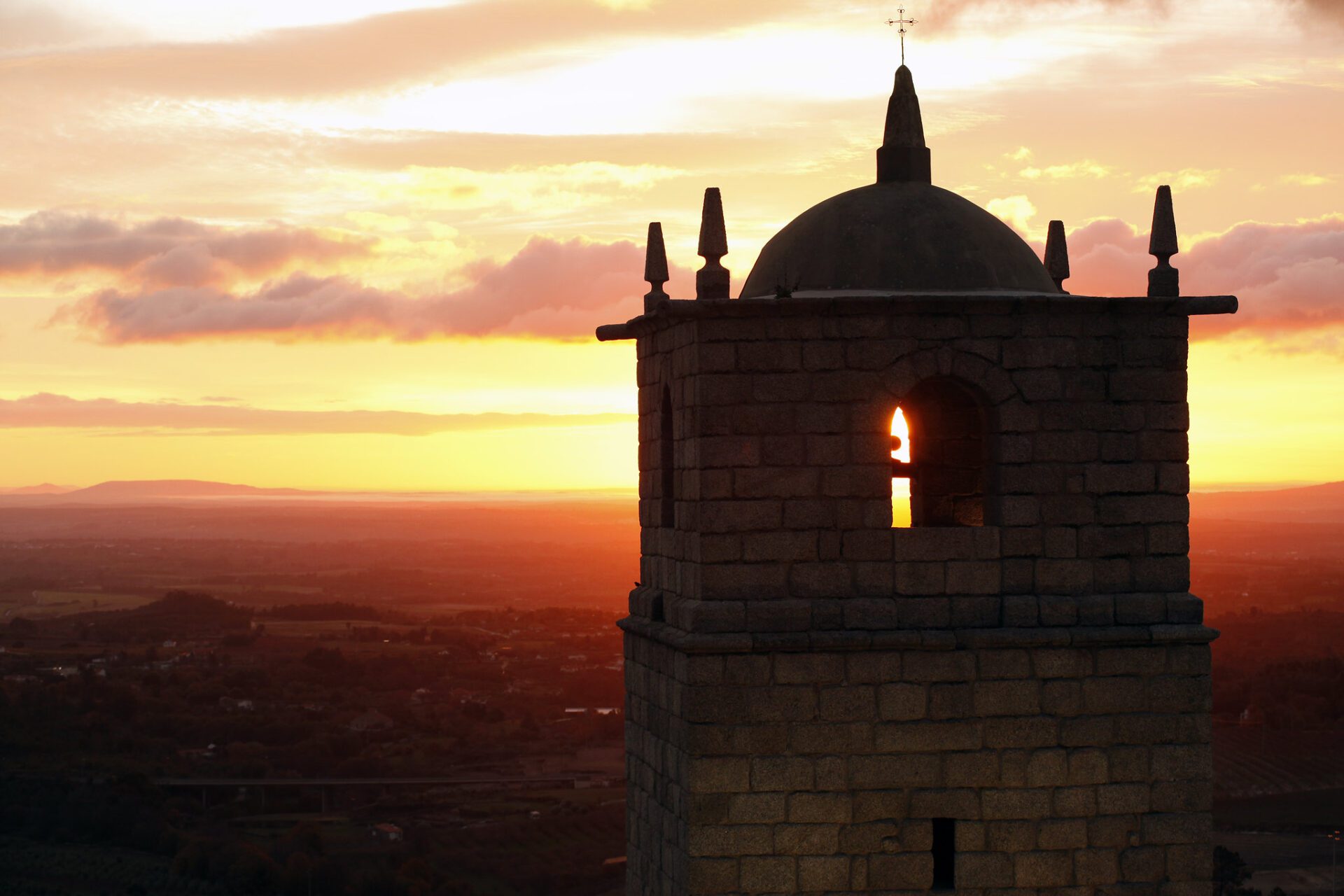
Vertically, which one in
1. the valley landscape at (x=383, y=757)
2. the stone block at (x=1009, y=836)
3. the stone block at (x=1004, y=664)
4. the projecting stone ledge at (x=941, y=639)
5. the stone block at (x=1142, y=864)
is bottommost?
the valley landscape at (x=383, y=757)

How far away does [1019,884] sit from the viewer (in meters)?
13.3

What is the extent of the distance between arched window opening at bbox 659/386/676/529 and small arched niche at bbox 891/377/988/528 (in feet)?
6.37

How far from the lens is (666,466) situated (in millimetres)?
15164

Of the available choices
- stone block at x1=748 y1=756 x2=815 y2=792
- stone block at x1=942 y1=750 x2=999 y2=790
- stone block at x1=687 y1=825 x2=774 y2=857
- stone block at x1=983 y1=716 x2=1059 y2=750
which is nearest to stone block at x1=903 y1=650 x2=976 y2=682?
stone block at x1=983 y1=716 x2=1059 y2=750

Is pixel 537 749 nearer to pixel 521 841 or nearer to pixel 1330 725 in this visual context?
pixel 521 841

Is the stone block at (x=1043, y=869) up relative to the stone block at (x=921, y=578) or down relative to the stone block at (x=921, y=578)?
down

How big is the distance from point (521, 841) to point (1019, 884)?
7199cm

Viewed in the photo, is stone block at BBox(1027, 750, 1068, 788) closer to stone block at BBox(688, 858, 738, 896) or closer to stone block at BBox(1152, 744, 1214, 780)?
stone block at BBox(1152, 744, 1214, 780)

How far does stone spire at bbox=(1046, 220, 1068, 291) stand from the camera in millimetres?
16484

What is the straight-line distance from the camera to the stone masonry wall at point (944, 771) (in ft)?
43.1

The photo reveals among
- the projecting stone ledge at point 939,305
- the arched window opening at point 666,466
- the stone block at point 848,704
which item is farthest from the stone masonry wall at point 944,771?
the projecting stone ledge at point 939,305

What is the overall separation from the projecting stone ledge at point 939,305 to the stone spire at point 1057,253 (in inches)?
111

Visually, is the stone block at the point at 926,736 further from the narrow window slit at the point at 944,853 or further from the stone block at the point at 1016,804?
the narrow window slit at the point at 944,853

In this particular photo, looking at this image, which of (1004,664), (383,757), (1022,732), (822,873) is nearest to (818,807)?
(822,873)
